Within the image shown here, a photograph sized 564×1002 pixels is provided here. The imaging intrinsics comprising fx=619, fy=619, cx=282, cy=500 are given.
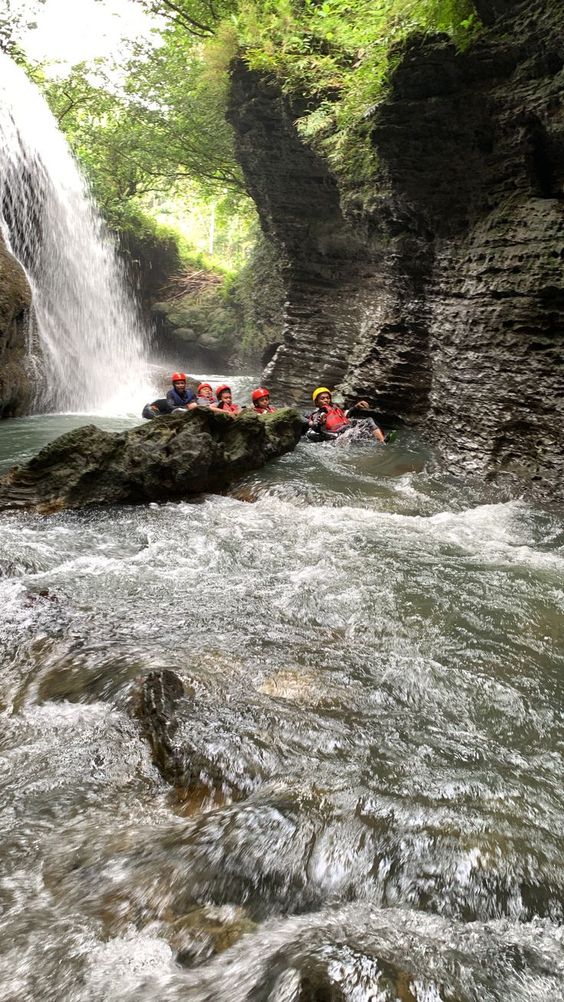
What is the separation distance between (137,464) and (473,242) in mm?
6459

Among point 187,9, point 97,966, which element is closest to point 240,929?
point 97,966

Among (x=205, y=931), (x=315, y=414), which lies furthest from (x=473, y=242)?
(x=205, y=931)

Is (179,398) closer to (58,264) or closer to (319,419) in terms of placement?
(319,419)

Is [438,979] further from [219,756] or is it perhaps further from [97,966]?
[219,756]

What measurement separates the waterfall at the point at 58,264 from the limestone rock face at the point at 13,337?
100cm

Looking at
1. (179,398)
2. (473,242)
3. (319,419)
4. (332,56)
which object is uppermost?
(332,56)

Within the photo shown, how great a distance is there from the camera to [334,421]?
11.8m

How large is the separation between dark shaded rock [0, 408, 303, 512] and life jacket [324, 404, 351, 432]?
3068 millimetres

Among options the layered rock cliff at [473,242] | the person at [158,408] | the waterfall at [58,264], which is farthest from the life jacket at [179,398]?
the waterfall at [58,264]

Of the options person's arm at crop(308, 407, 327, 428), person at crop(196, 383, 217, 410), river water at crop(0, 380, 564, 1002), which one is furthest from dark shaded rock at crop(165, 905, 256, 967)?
person at crop(196, 383, 217, 410)

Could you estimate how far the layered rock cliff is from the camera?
8.12 metres

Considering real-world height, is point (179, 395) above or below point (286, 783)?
above

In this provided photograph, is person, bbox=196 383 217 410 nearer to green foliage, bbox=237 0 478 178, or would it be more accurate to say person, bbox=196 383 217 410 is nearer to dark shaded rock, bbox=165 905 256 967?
green foliage, bbox=237 0 478 178

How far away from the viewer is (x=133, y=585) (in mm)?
4781
